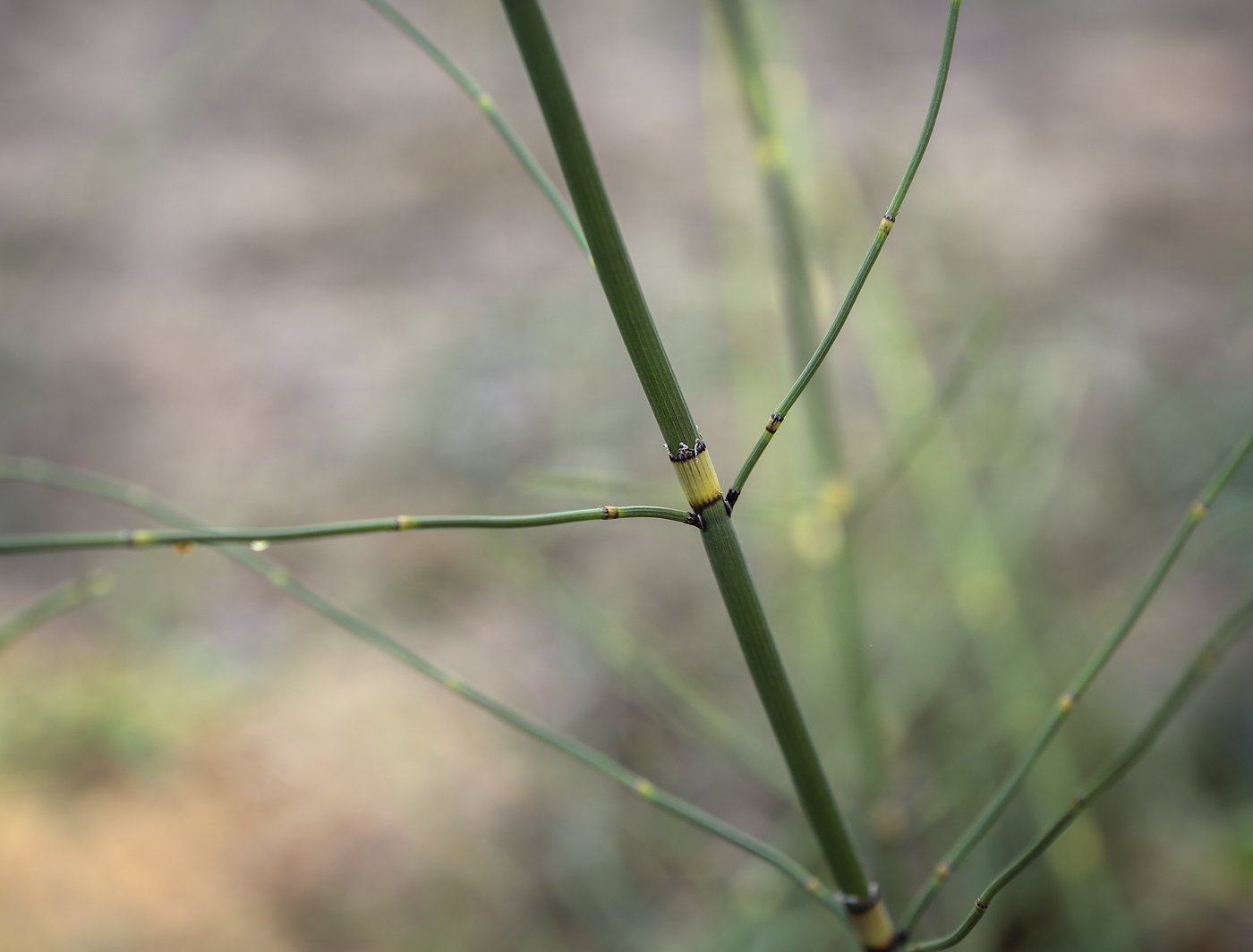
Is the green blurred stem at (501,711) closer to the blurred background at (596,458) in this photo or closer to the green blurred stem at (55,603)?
the green blurred stem at (55,603)

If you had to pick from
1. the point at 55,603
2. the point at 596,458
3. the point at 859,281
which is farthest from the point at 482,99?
the point at 596,458

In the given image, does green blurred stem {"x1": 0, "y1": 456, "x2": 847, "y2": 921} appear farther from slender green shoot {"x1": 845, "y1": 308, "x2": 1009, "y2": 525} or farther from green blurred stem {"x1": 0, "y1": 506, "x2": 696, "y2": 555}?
slender green shoot {"x1": 845, "y1": 308, "x2": 1009, "y2": 525}

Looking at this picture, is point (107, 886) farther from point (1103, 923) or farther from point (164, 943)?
point (1103, 923)

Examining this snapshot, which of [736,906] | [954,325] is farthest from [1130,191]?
[736,906]

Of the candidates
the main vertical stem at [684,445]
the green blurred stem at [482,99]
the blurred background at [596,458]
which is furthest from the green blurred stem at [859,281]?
the blurred background at [596,458]

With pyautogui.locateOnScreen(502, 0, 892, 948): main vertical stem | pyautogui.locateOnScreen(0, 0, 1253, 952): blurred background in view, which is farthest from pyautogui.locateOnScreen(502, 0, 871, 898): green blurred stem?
pyautogui.locateOnScreen(0, 0, 1253, 952): blurred background

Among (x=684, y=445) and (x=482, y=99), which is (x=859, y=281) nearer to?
(x=684, y=445)
